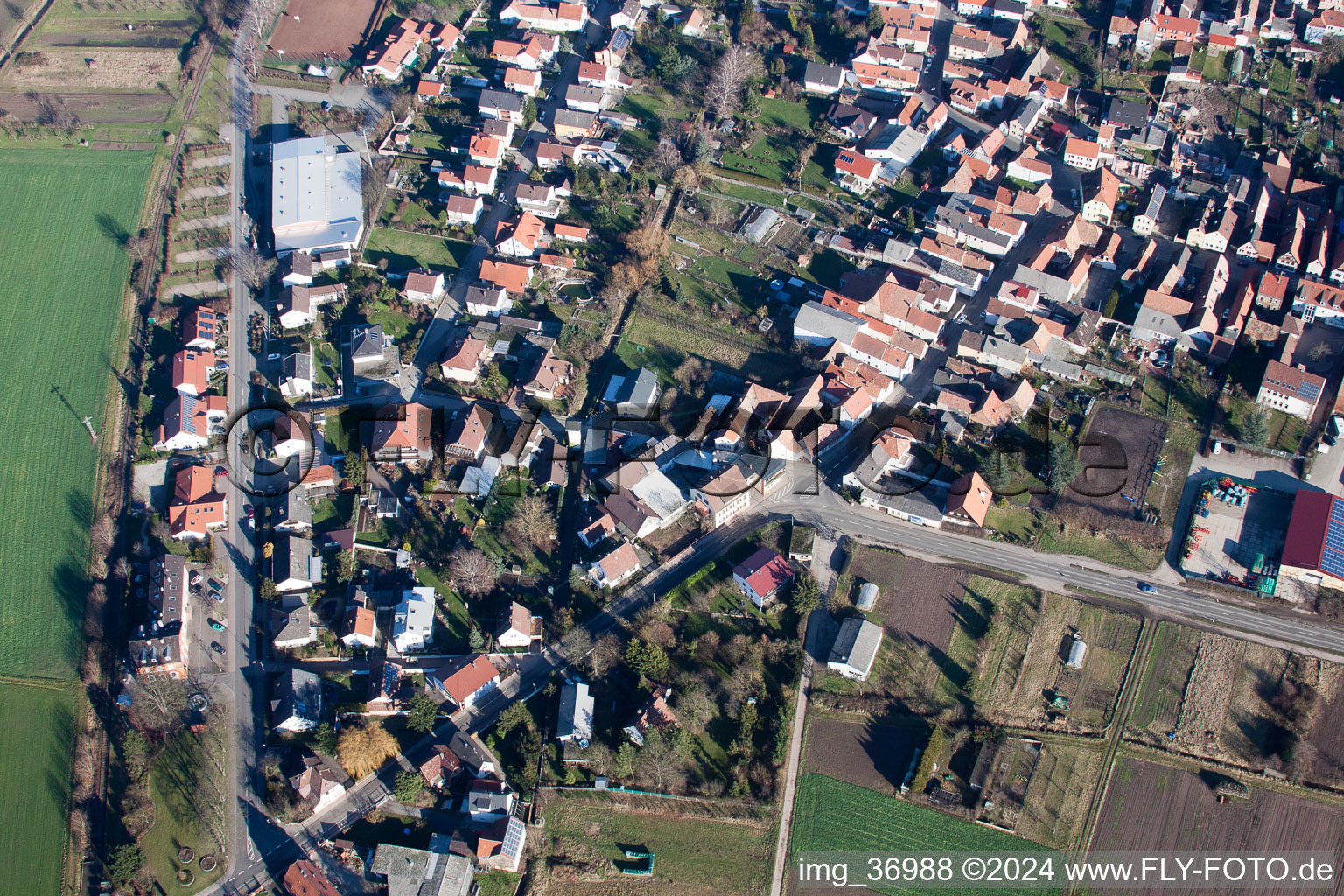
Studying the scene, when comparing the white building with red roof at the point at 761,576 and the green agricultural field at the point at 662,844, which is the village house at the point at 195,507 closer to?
the green agricultural field at the point at 662,844

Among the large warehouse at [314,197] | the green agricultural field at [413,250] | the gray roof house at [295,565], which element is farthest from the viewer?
the large warehouse at [314,197]

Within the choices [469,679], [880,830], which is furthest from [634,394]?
[880,830]

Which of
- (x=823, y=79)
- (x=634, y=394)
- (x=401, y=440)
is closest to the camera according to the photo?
(x=401, y=440)

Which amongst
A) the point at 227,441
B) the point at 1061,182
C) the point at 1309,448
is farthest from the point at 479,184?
the point at 1309,448

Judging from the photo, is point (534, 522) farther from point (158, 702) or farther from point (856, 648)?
point (158, 702)

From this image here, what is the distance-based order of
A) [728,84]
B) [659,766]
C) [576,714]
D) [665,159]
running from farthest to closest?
[728,84] < [665,159] < [576,714] < [659,766]

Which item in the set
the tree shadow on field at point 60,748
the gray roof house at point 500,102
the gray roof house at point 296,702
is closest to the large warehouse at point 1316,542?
the gray roof house at point 296,702
